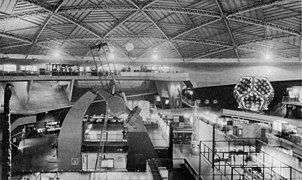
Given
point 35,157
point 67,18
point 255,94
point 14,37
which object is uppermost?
point 67,18

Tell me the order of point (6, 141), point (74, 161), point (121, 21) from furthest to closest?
1. point (121, 21)
2. point (74, 161)
3. point (6, 141)

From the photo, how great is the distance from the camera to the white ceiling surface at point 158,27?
28.0m

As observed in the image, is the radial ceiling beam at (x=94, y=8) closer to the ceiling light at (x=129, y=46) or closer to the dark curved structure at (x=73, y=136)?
the ceiling light at (x=129, y=46)

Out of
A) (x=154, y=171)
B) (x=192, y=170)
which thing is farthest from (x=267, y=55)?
(x=154, y=171)

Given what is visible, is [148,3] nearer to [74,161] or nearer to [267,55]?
[74,161]

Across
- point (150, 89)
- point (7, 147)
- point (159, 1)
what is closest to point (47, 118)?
point (150, 89)

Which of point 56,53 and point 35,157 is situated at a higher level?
point 56,53

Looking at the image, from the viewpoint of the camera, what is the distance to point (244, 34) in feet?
120

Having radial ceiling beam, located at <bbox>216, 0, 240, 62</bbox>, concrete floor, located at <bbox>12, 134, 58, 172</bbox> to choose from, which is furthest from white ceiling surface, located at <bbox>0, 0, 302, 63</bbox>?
concrete floor, located at <bbox>12, 134, 58, 172</bbox>

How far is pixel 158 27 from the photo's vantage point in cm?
3591

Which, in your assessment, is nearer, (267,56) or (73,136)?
(73,136)

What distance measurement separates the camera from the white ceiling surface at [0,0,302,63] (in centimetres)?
2795

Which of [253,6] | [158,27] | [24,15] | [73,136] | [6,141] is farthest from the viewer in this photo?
[158,27]

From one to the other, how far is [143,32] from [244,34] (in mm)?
12404
